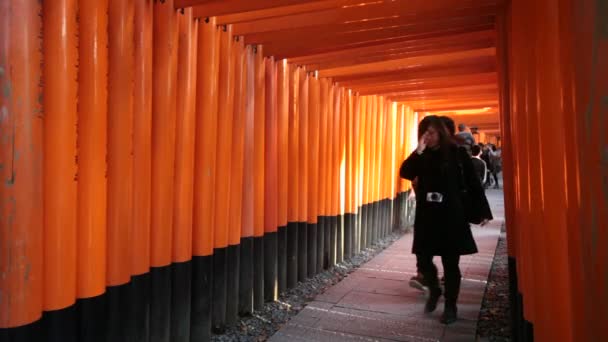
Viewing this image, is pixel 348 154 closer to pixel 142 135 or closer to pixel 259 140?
pixel 259 140

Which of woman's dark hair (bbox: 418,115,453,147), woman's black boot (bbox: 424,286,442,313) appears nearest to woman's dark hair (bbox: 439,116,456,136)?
woman's dark hair (bbox: 418,115,453,147)

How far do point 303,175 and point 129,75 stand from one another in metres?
2.64

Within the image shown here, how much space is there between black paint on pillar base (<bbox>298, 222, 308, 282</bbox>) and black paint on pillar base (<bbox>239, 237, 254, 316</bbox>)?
1078mm

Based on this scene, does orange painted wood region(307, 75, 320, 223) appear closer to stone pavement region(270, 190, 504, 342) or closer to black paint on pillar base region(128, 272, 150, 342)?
stone pavement region(270, 190, 504, 342)

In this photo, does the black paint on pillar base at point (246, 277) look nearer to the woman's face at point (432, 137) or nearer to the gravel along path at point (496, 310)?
the woman's face at point (432, 137)

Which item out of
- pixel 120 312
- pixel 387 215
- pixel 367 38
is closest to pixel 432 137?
pixel 367 38

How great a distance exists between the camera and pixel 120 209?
2492 mm

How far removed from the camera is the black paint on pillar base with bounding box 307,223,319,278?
16.9 ft

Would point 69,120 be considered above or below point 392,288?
above

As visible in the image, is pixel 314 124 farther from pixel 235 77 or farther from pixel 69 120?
pixel 69 120

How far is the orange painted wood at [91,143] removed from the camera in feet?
7.42

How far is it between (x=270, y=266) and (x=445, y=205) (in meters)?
1.84

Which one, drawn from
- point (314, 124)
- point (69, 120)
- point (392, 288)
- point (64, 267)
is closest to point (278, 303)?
point (392, 288)

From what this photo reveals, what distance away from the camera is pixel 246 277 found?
3.88 meters
